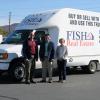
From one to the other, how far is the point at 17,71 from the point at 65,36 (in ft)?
9.12

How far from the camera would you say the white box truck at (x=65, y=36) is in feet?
47.3

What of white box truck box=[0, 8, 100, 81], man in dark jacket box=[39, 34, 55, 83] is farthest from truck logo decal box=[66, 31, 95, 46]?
man in dark jacket box=[39, 34, 55, 83]

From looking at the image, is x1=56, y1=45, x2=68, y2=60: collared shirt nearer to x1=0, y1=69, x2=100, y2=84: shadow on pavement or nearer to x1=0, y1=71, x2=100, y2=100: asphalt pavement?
x1=0, y1=71, x2=100, y2=100: asphalt pavement

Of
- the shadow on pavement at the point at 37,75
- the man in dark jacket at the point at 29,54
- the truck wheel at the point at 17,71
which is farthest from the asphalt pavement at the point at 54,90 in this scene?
the man in dark jacket at the point at 29,54

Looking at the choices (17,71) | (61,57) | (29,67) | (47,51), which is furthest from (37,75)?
(29,67)

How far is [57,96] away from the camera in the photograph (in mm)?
11148

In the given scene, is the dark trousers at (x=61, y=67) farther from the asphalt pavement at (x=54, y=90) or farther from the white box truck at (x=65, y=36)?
the white box truck at (x=65, y=36)

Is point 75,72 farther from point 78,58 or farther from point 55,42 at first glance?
point 55,42

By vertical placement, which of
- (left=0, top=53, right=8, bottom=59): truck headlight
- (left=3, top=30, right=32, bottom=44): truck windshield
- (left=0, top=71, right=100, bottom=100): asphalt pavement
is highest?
(left=3, top=30, right=32, bottom=44): truck windshield

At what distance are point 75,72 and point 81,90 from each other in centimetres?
600

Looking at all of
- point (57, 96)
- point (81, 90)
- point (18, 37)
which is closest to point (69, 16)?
point (18, 37)

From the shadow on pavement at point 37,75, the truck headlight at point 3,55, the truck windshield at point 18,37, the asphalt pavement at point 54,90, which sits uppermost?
the truck windshield at point 18,37

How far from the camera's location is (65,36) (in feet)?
53.0

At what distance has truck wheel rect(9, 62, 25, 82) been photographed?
14.4 m
